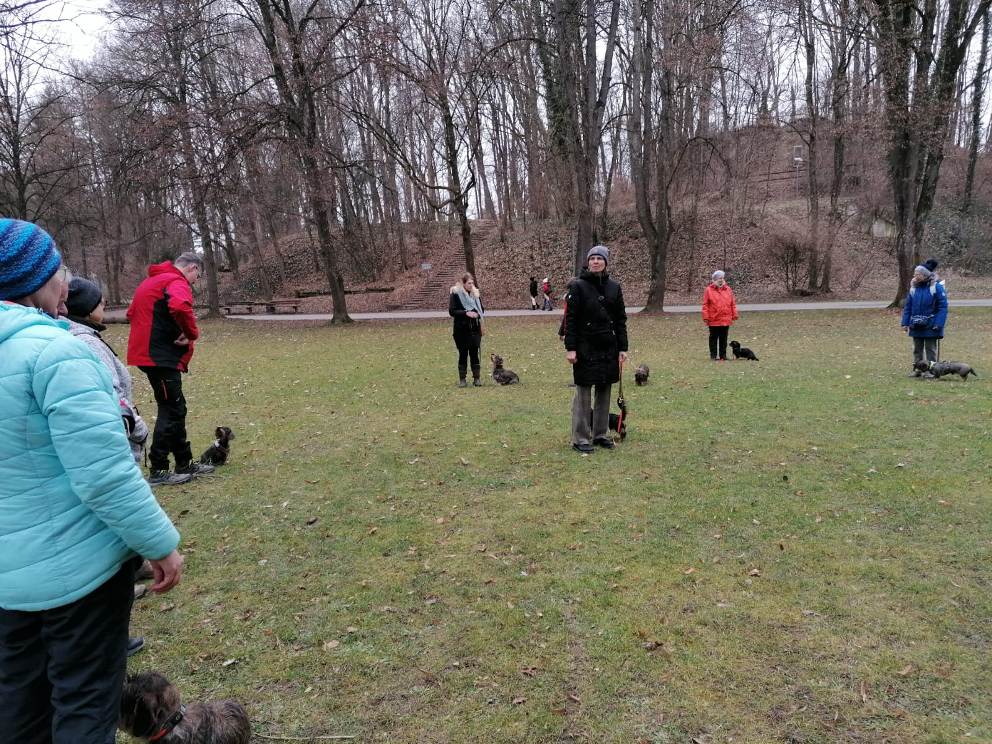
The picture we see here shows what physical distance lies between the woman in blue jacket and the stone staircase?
22.0m

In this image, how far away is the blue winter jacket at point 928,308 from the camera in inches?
395

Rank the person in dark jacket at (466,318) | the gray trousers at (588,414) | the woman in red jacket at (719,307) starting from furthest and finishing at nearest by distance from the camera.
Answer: the woman in red jacket at (719,307) < the person in dark jacket at (466,318) < the gray trousers at (588,414)

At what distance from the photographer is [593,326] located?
6762mm

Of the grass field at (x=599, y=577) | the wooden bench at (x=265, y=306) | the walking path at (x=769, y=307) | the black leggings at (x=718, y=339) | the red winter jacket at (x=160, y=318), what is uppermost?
the wooden bench at (x=265, y=306)

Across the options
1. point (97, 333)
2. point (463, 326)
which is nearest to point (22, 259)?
point (97, 333)

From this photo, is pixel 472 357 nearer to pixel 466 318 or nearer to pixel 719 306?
pixel 466 318

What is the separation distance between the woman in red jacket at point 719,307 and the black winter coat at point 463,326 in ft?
15.9

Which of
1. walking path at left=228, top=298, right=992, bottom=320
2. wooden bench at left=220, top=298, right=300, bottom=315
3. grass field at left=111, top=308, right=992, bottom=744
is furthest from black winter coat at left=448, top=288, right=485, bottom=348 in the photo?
wooden bench at left=220, top=298, right=300, bottom=315

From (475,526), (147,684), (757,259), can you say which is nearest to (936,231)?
(757,259)

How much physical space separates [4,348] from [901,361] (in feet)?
45.5

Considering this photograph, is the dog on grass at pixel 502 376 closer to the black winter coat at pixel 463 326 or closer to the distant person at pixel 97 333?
the black winter coat at pixel 463 326

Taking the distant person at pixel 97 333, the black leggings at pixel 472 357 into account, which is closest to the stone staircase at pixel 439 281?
the black leggings at pixel 472 357

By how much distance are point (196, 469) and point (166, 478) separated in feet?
1.06

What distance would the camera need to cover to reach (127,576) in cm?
217
